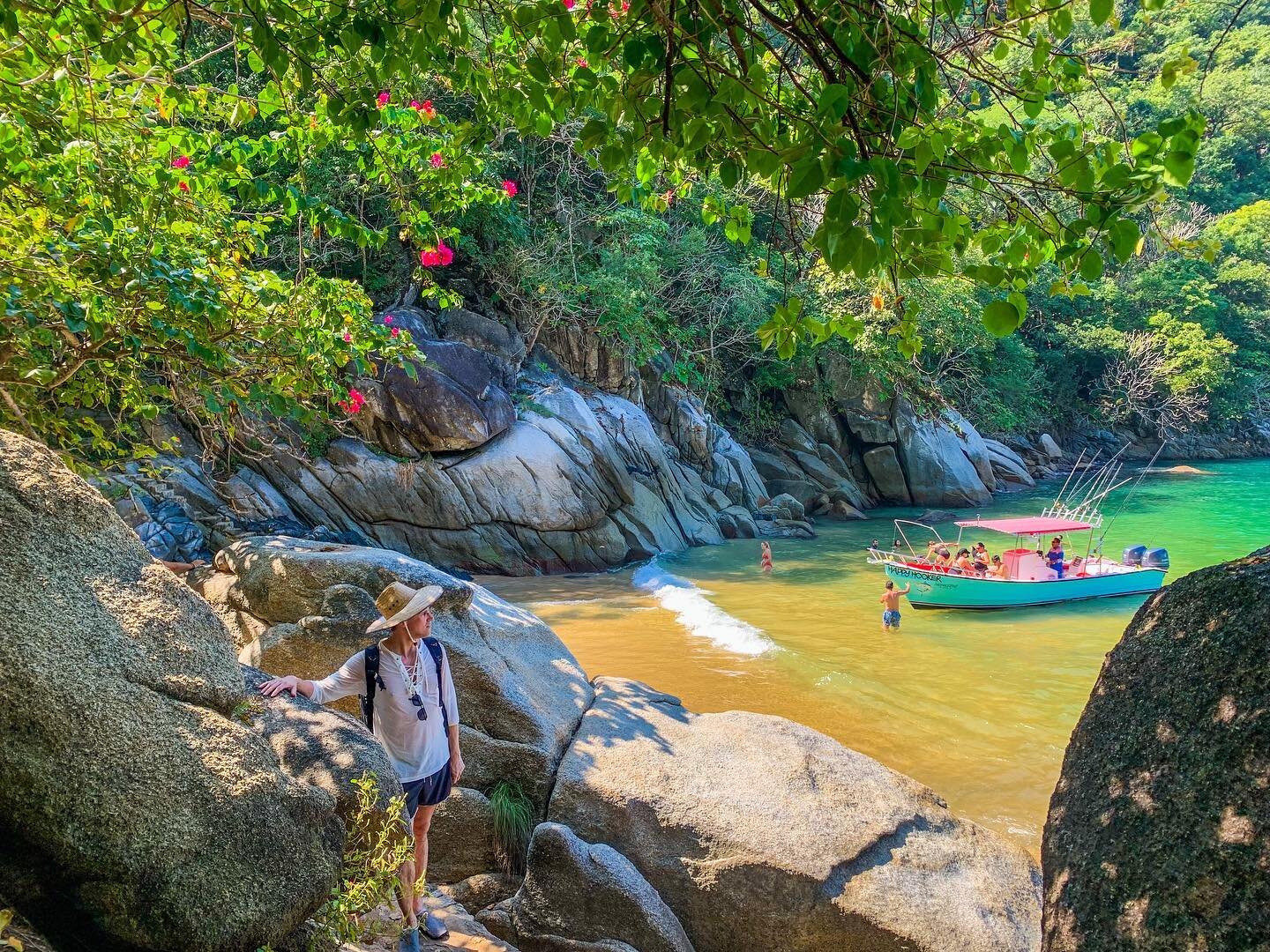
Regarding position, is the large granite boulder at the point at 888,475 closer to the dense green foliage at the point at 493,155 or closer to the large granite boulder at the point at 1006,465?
the large granite boulder at the point at 1006,465

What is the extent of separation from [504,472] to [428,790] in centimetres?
1335

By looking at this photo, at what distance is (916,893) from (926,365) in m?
27.1

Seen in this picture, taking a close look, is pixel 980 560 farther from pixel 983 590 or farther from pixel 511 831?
pixel 511 831

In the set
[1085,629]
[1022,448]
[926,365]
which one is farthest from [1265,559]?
[1022,448]

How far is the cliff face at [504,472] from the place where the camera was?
15930 mm

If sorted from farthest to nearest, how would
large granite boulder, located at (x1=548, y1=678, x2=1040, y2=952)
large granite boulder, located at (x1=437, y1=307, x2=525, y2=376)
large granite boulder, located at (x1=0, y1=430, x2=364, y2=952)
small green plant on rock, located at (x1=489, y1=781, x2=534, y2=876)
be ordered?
large granite boulder, located at (x1=437, y1=307, x2=525, y2=376) < small green plant on rock, located at (x1=489, y1=781, x2=534, y2=876) < large granite boulder, located at (x1=548, y1=678, x2=1040, y2=952) < large granite boulder, located at (x1=0, y1=430, x2=364, y2=952)

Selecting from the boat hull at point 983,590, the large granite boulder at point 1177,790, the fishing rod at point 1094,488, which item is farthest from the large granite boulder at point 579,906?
the fishing rod at point 1094,488

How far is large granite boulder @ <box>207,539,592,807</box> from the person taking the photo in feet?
20.0

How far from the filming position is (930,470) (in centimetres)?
2916

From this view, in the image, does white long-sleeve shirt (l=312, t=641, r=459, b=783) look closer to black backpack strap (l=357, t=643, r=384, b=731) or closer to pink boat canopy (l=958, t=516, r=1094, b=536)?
black backpack strap (l=357, t=643, r=384, b=731)

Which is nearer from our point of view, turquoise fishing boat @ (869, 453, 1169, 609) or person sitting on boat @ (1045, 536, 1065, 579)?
turquoise fishing boat @ (869, 453, 1169, 609)

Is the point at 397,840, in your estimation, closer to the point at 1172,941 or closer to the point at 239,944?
the point at 239,944

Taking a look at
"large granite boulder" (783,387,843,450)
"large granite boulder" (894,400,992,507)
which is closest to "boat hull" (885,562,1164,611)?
"large granite boulder" (894,400,992,507)

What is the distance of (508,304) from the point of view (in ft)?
67.2
